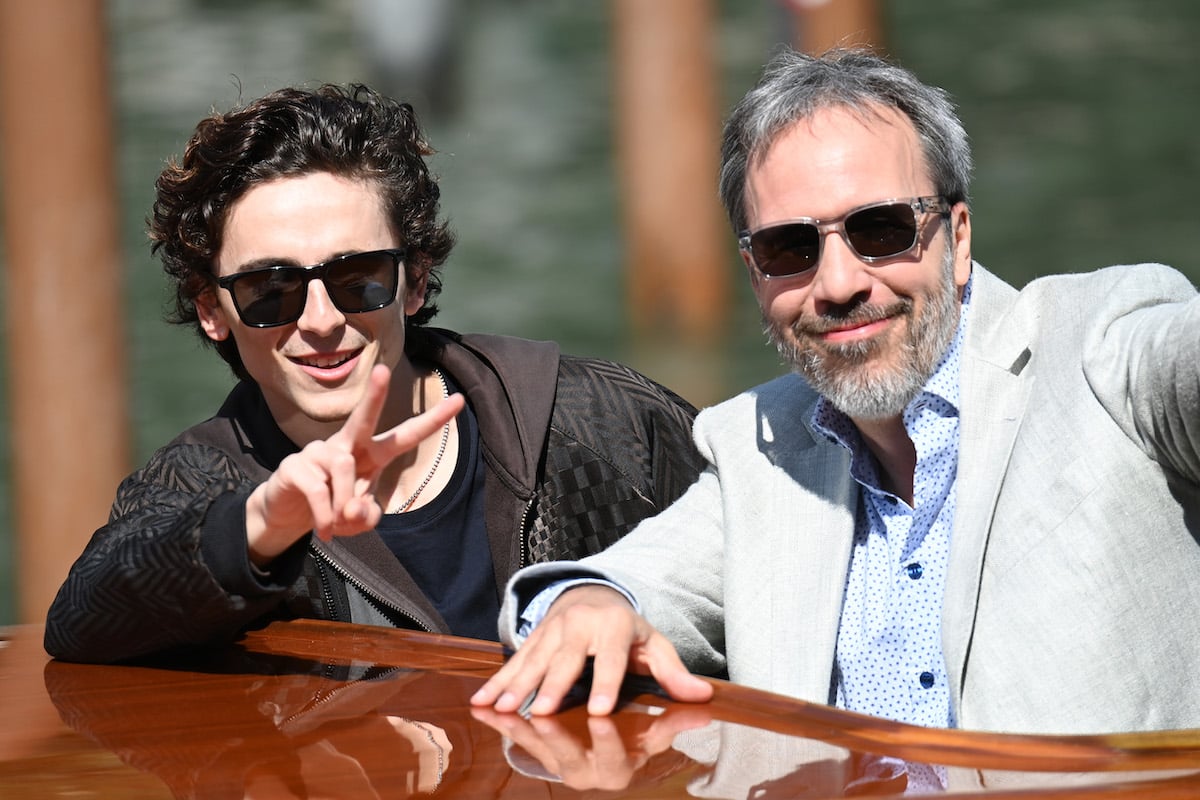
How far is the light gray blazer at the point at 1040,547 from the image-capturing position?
69.4 inches

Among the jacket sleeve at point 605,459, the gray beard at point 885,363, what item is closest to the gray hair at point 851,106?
the gray beard at point 885,363

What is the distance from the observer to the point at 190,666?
187 centimetres

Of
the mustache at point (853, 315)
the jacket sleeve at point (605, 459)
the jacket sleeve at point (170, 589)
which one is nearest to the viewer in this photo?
the jacket sleeve at point (170, 589)

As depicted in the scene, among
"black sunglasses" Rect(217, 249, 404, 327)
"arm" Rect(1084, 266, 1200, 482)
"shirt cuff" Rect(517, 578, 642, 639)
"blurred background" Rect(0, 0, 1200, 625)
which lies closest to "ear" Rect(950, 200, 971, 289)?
"arm" Rect(1084, 266, 1200, 482)

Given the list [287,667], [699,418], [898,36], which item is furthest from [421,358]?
[898,36]

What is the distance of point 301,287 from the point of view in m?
2.38

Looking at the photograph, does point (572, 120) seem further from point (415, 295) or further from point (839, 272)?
point (839, 272)

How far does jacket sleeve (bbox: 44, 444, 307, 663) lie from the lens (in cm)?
192

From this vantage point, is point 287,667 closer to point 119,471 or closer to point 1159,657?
point 1159,657

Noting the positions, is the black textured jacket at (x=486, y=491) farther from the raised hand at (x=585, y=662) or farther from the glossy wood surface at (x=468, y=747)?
the raised hand at (x=585, y=662)

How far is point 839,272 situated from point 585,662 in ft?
2.15

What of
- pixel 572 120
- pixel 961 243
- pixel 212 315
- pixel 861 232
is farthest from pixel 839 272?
pixel 572 120

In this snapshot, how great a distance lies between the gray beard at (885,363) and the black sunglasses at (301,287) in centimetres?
71

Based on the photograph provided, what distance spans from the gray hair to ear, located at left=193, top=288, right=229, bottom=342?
0.96 metres
